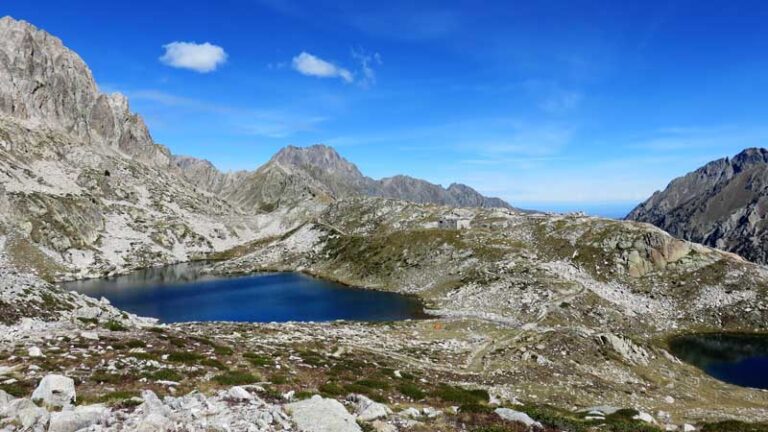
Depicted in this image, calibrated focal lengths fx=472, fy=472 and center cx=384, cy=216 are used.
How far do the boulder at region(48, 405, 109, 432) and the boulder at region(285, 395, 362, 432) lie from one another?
6840 mm

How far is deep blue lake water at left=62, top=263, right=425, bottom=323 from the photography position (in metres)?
97.6

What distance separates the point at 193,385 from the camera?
25719 mm

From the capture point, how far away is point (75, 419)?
613 inches

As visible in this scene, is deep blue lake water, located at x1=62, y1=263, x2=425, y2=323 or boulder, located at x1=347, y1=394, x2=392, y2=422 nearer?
boulder, located at x1=347, y1=394, x2=392, y2=422

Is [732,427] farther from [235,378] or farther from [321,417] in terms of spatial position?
[235,378]

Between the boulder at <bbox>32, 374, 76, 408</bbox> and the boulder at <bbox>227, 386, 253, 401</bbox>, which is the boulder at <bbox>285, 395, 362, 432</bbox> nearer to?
the boulder at <bbox>227, 386, 253, 401</bbox>

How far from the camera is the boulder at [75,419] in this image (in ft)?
49.7

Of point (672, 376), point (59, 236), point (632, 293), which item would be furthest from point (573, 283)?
point (59, 236)

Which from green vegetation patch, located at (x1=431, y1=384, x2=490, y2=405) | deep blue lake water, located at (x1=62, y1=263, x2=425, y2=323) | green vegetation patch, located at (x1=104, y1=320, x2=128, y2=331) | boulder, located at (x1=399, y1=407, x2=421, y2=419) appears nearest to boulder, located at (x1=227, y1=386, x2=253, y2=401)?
boulder, located at (x1=399, y1=407, x2=421, y2=419)

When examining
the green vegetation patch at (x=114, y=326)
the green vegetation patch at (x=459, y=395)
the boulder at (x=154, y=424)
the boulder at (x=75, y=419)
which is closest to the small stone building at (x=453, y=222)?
the green vegetation patch at (x=459, y=395)

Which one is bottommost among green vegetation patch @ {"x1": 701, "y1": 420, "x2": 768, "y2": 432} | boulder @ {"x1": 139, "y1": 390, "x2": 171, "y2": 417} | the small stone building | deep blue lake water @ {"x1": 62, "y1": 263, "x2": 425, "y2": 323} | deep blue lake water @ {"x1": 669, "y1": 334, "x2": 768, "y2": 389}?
deep blue lake water @ {"x1": 669, "y1": 334, "x2": 768, "y2": 389}

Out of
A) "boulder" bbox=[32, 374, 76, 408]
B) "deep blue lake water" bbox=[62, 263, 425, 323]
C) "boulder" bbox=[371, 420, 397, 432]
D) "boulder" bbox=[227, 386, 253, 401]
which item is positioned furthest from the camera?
"deep blue lake water" bbox=[62, 263, 425, 323]

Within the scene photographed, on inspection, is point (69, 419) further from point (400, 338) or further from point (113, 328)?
point (400, 338)

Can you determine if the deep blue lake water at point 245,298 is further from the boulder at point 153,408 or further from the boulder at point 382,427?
the boulder at point 153,408
